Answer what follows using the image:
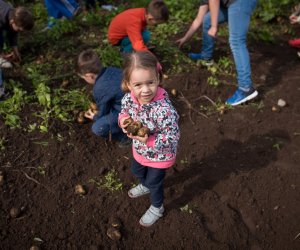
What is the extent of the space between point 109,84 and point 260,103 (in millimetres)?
2094

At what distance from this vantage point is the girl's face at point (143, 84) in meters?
2.23

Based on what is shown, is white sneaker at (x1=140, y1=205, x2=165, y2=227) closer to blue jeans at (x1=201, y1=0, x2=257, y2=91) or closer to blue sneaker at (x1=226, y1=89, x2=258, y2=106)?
blue sneaker at (x1=226, y1=89, x2=258, y2=106)

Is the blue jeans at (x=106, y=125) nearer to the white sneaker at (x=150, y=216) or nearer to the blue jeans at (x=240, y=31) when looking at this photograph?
the white sneaker at (x=150, y=216)

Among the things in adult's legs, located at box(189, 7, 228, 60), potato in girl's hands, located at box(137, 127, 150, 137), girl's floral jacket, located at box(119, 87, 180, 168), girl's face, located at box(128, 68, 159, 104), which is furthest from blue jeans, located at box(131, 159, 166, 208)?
adult's legs, located at box(189, 7, 228, 60)

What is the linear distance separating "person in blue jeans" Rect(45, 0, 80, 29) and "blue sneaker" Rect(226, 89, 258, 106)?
3.24 metres

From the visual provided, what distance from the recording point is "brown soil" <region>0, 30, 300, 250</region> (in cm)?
298

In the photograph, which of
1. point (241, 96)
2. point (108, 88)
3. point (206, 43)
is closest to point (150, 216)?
point (108, 88)

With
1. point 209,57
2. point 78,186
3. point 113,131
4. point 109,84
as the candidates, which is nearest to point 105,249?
point 78,186

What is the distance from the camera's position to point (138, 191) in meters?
3.25

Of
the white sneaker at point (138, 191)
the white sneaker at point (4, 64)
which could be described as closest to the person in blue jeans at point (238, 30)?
the white sneaker at point (138, 191)

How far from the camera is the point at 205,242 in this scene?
296 centimetres

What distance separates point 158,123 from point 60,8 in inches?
165

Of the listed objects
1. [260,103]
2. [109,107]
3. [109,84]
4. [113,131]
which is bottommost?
[260,103]

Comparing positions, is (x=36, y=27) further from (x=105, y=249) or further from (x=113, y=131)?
(x=105, y=249)
